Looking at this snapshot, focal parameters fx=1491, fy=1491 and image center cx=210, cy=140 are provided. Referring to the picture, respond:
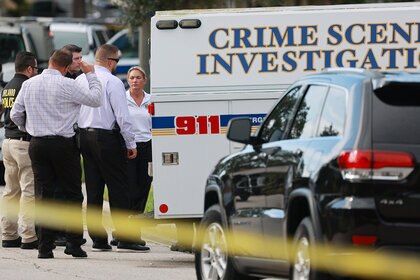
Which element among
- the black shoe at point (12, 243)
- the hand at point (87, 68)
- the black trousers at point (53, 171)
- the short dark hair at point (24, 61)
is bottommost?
the black shoe at point (12, 243)

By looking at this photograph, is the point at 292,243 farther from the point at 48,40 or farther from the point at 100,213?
the point at 48,40

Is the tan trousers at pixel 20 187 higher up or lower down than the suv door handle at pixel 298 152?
lower down

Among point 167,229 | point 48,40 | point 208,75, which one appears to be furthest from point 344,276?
point 48,40

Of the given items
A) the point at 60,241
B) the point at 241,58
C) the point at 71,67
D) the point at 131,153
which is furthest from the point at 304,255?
the point at 71,67

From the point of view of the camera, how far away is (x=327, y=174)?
870cm

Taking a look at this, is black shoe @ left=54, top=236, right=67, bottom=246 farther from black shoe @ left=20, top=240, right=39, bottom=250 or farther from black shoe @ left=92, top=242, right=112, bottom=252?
black shoe @ left=92, top=242, right=112, bottom=252

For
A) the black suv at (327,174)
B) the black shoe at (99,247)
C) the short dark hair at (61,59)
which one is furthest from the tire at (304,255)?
the black shoe at (99,247)

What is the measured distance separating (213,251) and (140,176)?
486 centimetres

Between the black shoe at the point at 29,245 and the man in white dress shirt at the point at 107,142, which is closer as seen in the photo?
the man in white dress shirt at the point at 107,142

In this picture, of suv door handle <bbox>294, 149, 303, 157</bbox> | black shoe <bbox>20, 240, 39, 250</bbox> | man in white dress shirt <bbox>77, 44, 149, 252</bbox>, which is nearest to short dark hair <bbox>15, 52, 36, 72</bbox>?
man in white dress shirt <bbox>77, 44, 149, 252</bbox>

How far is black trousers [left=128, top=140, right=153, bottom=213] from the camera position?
51.0 feet

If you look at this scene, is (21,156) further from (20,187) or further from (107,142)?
(107,142)

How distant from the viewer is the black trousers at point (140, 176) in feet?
51.0

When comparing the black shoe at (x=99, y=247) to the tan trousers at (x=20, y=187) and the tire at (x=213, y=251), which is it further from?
the tire at (x=213, y=251)
